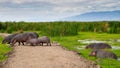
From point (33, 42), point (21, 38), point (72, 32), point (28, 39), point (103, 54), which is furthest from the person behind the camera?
point (72, 32)

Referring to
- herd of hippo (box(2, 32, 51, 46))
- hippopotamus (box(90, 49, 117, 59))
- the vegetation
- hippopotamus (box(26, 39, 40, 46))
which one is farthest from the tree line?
hippopotamus (box(90, 49, 117, 59))

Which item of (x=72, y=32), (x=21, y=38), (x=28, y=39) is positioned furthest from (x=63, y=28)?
(x=21, y=38)

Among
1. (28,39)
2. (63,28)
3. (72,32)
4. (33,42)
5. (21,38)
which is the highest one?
(21,38)

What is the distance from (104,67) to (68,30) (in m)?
29.5

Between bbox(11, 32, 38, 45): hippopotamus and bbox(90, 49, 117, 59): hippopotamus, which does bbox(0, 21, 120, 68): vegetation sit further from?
bbox(90, 49, 117, 59): hippopotamus

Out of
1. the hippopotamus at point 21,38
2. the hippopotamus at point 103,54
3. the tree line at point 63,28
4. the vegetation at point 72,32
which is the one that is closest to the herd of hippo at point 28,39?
the hippopotamus at point 21,38

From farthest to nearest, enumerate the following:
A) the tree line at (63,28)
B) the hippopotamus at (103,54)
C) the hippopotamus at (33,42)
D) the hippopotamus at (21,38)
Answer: the tree line at (63,28), the hippopotamus at (21,38), the hippopotamus at (33,42), the hippopotamus at (103,54)

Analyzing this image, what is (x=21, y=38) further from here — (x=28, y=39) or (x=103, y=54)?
(x=103, y=54)

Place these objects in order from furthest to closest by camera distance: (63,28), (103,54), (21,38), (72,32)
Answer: (72,32)
(63,28)
(21,38)
(103,54)

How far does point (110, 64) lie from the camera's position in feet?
56.4

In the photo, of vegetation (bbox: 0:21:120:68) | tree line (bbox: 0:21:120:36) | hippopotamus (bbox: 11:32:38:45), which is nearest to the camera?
hippopotamus (bbox: 11:32:38:45)

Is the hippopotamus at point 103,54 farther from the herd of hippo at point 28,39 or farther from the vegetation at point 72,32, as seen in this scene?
the herd of hippo at point 28,39

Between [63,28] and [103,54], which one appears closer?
[103,54]

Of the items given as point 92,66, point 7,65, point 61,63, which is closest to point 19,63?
point 7,65
